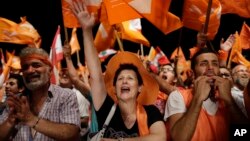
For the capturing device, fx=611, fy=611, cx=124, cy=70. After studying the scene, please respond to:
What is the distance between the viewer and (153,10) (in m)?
6.40

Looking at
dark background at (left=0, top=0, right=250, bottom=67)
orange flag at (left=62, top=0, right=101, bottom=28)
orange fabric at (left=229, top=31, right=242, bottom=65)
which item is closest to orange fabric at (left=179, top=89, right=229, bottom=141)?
orange flag at (left=62, top=0, right=101, bottom=28)

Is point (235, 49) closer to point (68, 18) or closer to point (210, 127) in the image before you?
point (68, 18)

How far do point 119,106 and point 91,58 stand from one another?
1.57ft

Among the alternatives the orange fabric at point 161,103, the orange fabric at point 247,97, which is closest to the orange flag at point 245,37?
the orange fabric at point 161,103

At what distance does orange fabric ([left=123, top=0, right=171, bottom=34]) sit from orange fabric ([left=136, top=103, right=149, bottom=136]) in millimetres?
1542

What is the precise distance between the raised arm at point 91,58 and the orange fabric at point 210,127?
75 centimetres

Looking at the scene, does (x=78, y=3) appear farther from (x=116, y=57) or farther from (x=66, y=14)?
(x=66, y=14)

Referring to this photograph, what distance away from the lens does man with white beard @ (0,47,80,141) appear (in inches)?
184

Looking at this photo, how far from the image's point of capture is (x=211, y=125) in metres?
5.15

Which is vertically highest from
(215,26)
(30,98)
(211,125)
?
(215,26)

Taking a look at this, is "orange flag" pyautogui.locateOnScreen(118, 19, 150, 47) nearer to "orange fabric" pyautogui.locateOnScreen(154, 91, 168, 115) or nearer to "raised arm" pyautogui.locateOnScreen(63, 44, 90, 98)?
"raised arm" pyautogui.locateOnScreen(63, 44, 90, 98)

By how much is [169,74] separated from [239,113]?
3565mm

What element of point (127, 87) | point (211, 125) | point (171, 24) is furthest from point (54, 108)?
point (171, 24)

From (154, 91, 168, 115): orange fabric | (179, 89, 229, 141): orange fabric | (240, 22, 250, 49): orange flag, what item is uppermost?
(240, 22, 250, 49): orange flag
